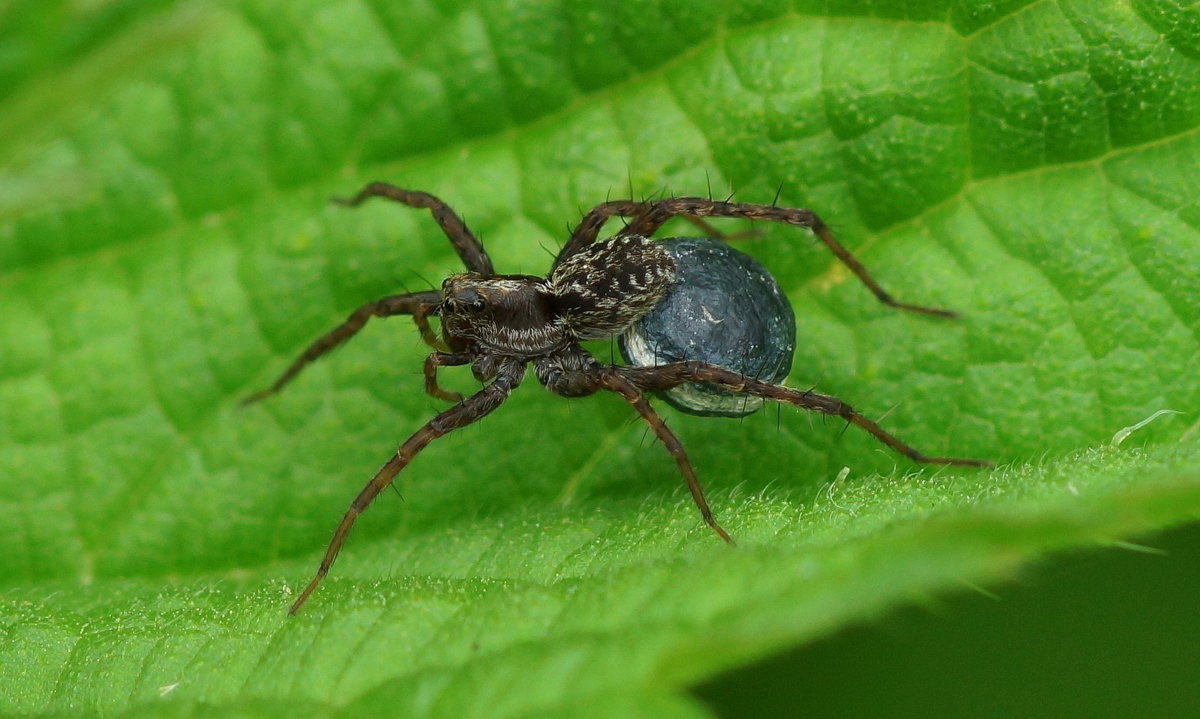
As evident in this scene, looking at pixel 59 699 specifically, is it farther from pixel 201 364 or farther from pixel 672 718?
pixel 672 718

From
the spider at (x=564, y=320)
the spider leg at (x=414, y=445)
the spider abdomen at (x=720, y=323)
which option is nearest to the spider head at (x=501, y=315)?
the spider at (x=564, y=320)

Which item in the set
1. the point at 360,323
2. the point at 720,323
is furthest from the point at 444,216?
the point at 720,323

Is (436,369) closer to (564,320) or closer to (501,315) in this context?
(501,315)

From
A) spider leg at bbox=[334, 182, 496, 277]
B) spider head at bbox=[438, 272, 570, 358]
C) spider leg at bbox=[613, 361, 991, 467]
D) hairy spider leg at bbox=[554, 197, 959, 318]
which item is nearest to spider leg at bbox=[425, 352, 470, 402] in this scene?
spider head at bbox=[438, 272, 570, 358]

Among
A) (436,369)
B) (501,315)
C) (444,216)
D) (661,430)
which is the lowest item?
(661,430)

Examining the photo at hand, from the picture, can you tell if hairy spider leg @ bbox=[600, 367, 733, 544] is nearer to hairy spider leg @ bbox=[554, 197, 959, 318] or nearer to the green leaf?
the green leaf

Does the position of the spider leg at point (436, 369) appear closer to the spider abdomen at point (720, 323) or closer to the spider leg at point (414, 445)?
the spider leg at point (414, 445)
